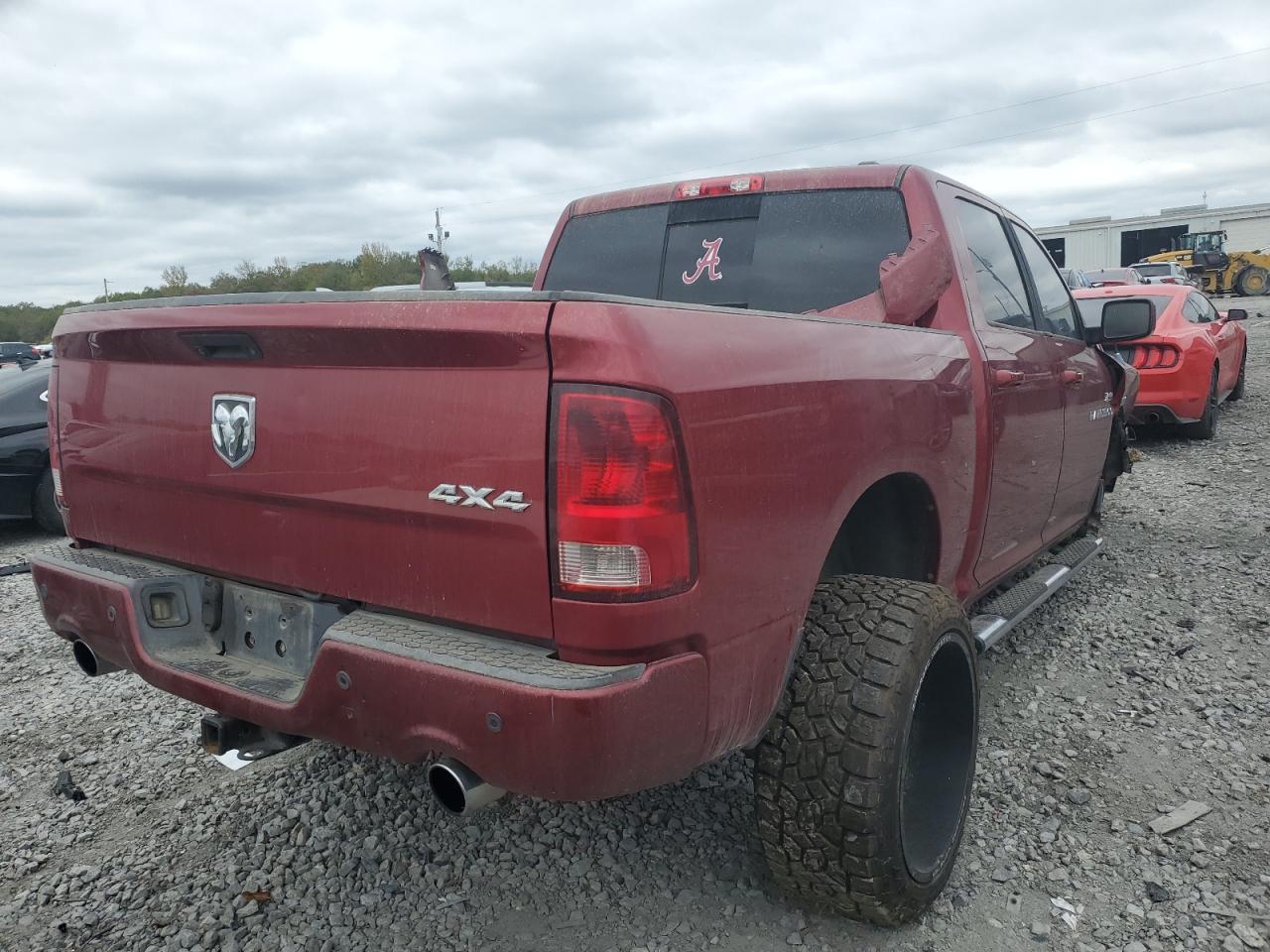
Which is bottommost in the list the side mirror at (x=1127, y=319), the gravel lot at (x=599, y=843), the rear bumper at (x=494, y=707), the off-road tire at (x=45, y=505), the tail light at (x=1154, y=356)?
the gravel lot at (x=599, y=843)

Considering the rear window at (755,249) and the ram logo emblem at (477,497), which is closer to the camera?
the ram logo emblem at (477,497)

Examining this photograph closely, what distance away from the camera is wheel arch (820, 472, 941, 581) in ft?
8.96

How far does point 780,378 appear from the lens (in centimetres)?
198

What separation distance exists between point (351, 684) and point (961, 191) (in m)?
2.79

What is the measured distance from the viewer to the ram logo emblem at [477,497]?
173cm

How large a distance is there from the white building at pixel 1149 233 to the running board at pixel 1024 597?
41.4 m

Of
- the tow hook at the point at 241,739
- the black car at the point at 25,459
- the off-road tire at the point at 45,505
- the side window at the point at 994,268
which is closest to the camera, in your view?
the tow hook at the point at 241,739

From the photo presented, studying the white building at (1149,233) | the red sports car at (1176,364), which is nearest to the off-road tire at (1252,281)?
the white building at (1149,233)

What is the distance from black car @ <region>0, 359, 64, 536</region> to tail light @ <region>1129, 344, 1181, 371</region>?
8904 millimetres

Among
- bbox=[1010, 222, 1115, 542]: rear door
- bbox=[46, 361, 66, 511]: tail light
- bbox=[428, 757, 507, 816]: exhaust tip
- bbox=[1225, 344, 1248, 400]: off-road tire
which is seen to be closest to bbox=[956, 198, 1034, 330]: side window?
bbox=[1010, 222, 1115, 542]: rear door

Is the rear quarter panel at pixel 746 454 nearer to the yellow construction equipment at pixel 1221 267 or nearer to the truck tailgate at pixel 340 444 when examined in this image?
the truck tailgate at pixel 340 444

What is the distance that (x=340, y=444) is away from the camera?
1.97 metres

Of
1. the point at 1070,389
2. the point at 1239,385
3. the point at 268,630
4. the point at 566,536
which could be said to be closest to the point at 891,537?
the point at 566,536

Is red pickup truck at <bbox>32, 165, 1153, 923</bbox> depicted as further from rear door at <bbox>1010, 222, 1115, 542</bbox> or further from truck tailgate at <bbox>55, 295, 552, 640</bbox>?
rear door at <bbox>1010, 222, 1115, 542</bbox>
